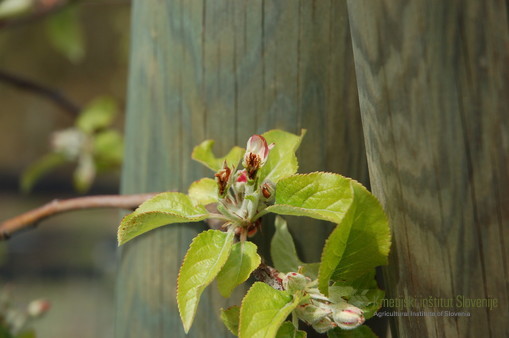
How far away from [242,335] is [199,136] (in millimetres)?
297

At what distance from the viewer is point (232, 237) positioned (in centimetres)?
64

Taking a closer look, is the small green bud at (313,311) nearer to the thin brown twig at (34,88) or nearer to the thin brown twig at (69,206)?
the thin brown twig at (69,206)

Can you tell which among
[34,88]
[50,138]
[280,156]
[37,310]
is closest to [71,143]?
[34,88]

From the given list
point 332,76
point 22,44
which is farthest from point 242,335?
point 22,44

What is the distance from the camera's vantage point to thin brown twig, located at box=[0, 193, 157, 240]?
0.79 m

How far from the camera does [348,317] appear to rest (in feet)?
1.92

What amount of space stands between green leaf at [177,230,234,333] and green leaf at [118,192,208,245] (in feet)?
0.10

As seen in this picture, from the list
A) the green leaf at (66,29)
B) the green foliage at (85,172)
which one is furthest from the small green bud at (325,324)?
the green leaf at (66,29)

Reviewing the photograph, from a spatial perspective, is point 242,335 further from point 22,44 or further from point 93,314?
point 22,44

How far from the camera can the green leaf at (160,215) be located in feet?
2.01

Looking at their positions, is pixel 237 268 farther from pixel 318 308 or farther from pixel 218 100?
pixel 218 100

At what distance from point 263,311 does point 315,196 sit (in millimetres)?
137

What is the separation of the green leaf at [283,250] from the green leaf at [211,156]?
0.10 metres

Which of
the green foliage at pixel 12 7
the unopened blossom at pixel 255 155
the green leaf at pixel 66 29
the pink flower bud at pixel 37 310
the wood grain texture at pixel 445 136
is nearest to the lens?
the wood grain texture at pixel 445 136
